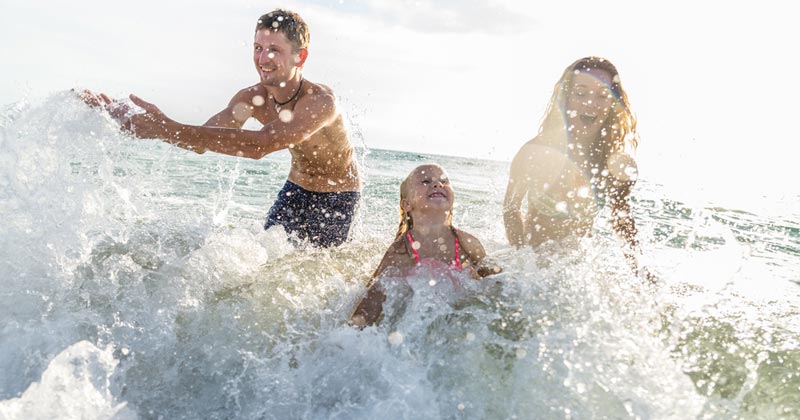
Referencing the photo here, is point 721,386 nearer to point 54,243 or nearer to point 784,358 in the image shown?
point 784,358

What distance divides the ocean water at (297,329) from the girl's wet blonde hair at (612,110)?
0.75 metres

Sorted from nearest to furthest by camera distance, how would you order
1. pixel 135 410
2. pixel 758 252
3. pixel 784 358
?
1. pixel 135 410
2. pixel 784 358
3. pixel 758 252

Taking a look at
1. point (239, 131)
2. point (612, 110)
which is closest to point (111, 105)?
point (239, 131)

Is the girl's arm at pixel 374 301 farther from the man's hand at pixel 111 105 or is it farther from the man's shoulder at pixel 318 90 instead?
the man's hand at pixel 111 105

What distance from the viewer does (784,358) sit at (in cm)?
333

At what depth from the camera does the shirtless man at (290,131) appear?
3254 millimetres

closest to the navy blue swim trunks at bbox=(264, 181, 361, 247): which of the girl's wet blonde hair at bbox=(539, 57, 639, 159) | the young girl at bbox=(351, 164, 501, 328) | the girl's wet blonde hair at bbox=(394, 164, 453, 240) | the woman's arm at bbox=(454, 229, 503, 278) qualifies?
the girl's wet blonde hair at bbox=(394, 164, 453, 240)

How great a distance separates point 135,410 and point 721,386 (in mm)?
2988

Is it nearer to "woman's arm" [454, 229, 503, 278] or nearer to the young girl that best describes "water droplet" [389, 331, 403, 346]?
the young girl

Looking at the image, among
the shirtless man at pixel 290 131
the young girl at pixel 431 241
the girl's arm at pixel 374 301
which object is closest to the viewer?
the shirtless man at pixel 290 131

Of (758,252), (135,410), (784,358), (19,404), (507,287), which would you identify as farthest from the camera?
(758,252)

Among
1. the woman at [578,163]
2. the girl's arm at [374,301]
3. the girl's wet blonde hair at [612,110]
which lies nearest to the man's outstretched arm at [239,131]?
the girl's arm at [374,301]

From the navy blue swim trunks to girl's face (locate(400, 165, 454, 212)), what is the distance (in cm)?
86

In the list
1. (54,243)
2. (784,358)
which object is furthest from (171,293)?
(784,358)
